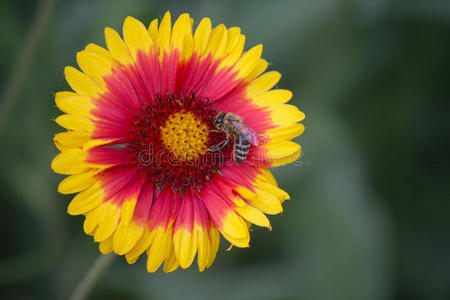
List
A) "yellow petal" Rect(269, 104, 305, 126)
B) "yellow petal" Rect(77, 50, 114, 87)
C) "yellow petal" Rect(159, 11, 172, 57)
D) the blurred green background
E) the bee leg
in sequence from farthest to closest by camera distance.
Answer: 1. the blurred green background
2. the bee leg
3. "yellow petal" Rect(269, 104, 305, 126)
4. "yellow petal" Rect(159, 11, 172, 57)
5. "yellow petal" Rect(77, 50, 114, 87)

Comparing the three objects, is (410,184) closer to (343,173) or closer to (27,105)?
(343,173)

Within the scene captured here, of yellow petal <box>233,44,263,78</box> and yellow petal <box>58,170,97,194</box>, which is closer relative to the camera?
yellow petal <box>58,170,97,194</box>

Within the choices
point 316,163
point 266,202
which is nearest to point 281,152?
point 266,202

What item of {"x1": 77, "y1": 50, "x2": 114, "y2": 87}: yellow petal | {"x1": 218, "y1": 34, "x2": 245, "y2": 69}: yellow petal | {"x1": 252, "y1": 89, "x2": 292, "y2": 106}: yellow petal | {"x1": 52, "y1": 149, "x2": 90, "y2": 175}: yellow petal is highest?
{"x1": 218, "y1": 34, "x2": 245, "y2": 69}: yellow petal

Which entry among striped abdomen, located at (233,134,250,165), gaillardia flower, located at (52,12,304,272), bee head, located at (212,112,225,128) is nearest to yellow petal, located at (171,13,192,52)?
gaillardia flower, located at (52,12,304,272)

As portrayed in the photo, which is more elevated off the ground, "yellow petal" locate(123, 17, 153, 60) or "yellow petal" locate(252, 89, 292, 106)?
"yellow petal" locate(123, 17, 153, 60)

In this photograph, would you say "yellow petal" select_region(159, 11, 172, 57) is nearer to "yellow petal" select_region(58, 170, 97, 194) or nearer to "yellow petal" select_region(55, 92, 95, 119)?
"yellow petal" select_region(55, 92, 95, 119)

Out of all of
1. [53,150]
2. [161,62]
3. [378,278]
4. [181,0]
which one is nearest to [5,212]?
[53,150]

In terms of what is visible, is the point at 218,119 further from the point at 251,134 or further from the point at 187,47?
the point at 187,47
